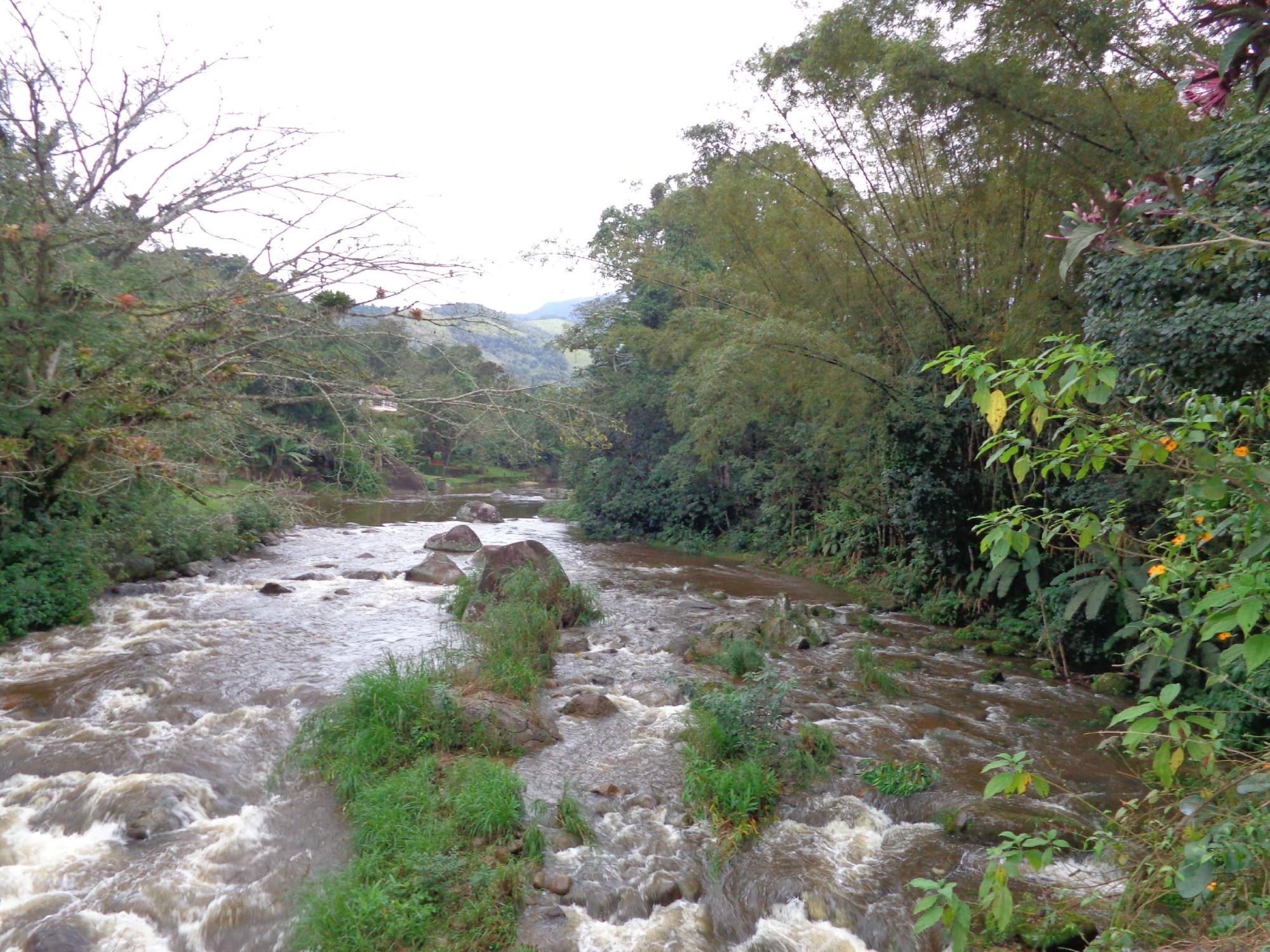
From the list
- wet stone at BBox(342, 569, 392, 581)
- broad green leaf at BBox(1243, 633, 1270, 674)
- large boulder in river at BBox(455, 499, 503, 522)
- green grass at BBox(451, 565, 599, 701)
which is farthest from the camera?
large boulder in river at BBox(455, 499, 503, 522)

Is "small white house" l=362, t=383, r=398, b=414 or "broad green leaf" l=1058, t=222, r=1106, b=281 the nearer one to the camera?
"broad green leaf" l=1058, t=222, r=1106, b=281

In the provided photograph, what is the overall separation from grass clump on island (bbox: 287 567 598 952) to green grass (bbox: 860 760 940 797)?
2437 millimetres

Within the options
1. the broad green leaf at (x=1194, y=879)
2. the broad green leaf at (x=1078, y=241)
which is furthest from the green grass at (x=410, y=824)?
the broad green leaf at (x=1078, y=241)

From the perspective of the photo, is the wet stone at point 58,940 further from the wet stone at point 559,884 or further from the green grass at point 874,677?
the green grass at point 874,677

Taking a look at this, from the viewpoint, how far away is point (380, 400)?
6770 mm

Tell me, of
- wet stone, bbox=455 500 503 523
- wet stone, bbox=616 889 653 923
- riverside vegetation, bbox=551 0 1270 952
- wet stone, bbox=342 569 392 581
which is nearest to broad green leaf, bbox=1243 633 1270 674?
riverside vegetation, bbox=551 0 1270 952

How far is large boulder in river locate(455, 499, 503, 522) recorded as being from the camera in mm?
22000

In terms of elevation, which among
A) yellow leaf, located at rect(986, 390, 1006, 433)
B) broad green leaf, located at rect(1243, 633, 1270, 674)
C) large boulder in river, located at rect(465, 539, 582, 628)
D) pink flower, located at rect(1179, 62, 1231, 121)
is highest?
pink flower, located at rect(1179, 62, 1231, 121)

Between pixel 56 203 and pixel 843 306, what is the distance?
9.78 meters

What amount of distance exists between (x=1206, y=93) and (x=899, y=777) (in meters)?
4.57

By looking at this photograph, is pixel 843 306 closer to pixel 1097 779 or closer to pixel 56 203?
pixel 1097 779

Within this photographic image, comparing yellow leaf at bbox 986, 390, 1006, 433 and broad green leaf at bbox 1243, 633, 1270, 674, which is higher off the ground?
yellow leaf at bbox 986, 390, 1006, 433

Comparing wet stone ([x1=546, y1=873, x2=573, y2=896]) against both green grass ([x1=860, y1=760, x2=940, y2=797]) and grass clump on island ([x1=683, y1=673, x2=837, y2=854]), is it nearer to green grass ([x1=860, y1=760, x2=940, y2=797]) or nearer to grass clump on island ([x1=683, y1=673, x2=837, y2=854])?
grass clump on island ([x1=683, y1=673, x2=837, y2=854])

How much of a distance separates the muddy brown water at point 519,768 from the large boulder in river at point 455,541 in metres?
6.04
